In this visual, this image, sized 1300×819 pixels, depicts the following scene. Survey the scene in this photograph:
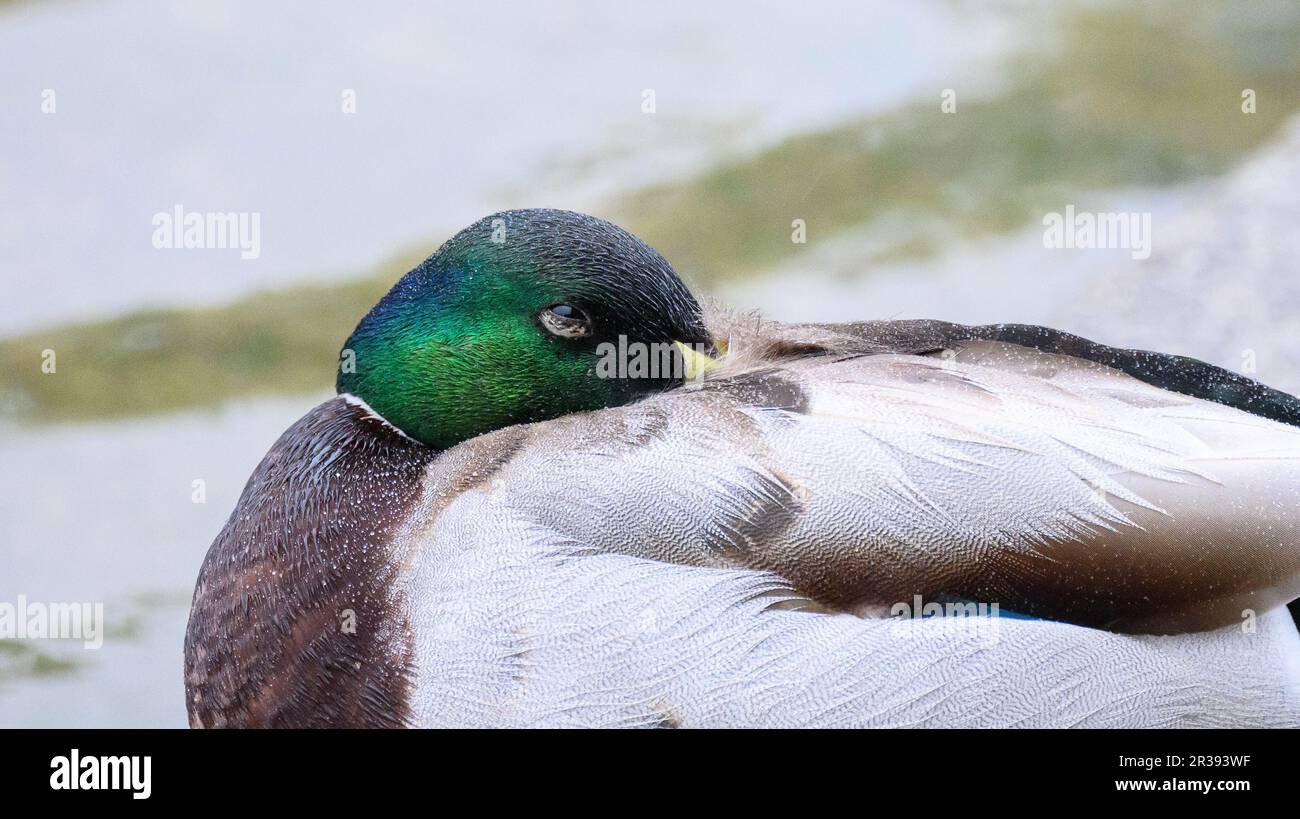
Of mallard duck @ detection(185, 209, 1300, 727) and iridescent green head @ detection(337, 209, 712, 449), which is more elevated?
iridescent green head @ detection(337, 209, 712, 449)

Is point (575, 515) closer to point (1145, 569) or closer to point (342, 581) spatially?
point (342, 581)

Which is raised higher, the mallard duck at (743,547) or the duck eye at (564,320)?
the duck eye at (564,320)

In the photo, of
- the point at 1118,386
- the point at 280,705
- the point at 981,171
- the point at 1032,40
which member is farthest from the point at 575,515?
the point at 1032,40

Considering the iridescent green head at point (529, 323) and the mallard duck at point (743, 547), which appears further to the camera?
the iridescent green head at point (529, 323)

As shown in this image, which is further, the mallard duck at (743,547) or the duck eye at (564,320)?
the duck eye at (564,320)

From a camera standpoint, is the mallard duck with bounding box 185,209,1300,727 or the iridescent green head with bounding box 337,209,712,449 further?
the iridescent green head with bounding box 337,209,712,449

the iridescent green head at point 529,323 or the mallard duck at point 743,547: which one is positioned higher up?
the iridescent green head at point 529,323

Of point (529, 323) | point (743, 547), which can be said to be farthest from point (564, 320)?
point (743, 547)
